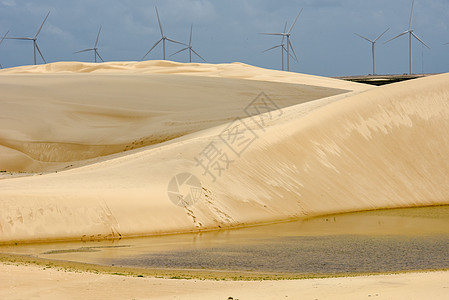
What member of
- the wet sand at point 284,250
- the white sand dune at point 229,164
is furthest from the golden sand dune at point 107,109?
the wet sand at point 284,250

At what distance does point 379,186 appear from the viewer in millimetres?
21844

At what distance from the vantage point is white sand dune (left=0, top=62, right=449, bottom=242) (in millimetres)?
16422

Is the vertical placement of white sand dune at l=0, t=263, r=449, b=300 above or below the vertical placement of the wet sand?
Result: below

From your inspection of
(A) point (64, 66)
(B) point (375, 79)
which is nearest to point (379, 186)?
(A) point (64, 66)

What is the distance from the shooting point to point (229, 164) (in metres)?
20.1

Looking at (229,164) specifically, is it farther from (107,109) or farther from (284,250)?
(107,109)

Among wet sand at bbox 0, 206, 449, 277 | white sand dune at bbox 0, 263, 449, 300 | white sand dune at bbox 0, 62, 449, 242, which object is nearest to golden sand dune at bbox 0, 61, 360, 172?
white sand dune at bbox 0, 62, 449, 242

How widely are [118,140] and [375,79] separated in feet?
173

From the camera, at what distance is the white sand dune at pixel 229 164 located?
16422 mm

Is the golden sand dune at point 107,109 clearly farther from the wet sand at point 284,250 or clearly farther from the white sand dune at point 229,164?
the wet sand at point 284,250

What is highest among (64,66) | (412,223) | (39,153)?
(64,66)

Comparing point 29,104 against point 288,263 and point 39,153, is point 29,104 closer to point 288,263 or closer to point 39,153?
point 39,153

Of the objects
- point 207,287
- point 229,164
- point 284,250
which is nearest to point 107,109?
point 229,164

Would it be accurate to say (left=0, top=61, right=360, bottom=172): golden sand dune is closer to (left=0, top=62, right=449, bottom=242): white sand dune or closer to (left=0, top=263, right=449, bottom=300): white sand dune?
(left=0, top=62, right=449, bottom=242): white sand dune
